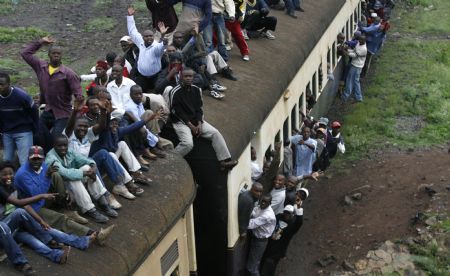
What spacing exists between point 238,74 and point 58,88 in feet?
15.7

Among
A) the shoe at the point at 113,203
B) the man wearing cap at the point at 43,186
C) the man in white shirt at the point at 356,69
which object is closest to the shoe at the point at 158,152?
the shoe at the point at 113,203

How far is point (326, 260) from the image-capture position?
1521 centimetres

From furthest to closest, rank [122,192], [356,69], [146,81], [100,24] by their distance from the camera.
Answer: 1. [100,24]
2. [356,69]
3. [146,81]
4. [122,192]

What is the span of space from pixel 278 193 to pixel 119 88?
3.56 meters

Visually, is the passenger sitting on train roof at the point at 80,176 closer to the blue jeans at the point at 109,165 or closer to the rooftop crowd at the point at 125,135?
the rooftop crowd at the point at 125,135

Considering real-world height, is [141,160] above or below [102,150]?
below

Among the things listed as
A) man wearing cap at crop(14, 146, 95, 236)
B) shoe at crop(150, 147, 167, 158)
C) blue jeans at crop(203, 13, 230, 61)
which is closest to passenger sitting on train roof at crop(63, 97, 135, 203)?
man wearing cap at crop(14, 146, 95, 236)

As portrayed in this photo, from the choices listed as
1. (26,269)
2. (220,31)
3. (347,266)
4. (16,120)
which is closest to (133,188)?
(16,120)

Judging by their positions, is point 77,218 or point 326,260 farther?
point 326,260

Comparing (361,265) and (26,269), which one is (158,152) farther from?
(361,265)

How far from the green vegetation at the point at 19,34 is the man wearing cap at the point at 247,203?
1685 centimetres

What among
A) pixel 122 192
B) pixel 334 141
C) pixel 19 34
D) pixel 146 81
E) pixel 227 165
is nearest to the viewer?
pixel 122 192

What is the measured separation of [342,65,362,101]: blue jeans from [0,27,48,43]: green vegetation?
10909 millimetres

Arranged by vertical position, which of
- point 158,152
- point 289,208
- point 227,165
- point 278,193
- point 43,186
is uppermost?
point 43,186
